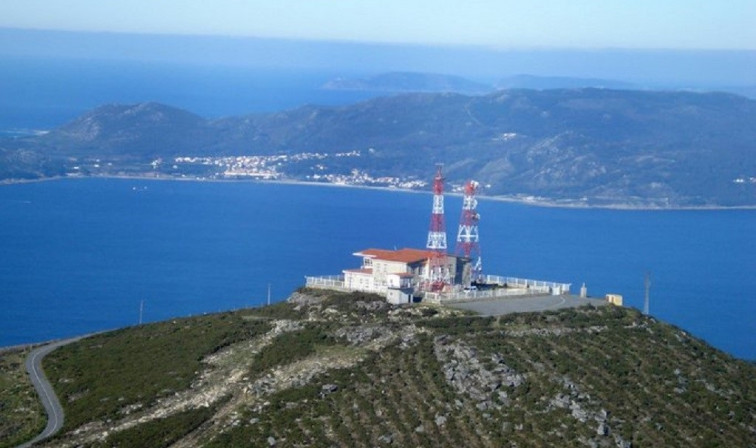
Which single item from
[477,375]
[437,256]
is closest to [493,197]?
[437,256]

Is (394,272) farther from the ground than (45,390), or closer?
farther from the ground

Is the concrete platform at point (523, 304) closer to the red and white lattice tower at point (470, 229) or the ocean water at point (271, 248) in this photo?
the red and white lattice tower at point (470, 229)

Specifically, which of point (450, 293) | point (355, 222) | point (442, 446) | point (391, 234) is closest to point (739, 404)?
point (442, 446)

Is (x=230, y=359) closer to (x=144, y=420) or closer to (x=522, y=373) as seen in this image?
(x=144, y=420)

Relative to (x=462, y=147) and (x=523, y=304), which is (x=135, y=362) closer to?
(x=523, y=304)

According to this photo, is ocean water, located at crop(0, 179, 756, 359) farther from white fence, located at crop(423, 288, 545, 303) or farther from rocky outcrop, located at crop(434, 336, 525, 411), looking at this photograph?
rocky outcrop, located at crop(434, 336, 525, 411)

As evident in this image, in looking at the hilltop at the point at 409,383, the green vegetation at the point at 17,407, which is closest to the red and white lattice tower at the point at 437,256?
the hilltop at the point at 409,383
